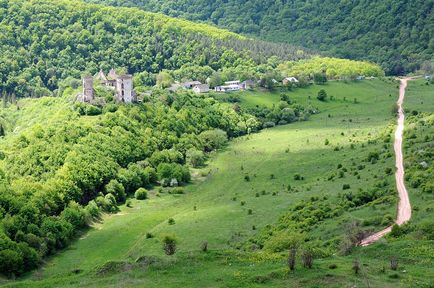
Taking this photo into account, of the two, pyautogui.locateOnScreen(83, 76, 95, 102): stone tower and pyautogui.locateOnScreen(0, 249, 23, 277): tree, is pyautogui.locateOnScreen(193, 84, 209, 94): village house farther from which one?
pyautogui.locateOnScreen(0, 249, 23, 277): tree

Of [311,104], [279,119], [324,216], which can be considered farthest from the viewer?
[311,104]

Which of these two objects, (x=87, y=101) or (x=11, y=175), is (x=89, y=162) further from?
(x=87, y=101)

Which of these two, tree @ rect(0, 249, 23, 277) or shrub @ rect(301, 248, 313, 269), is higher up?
shrub @ rect(301, 248, 313, 269)

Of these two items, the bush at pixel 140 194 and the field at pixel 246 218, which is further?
the bush at pixel 140 194

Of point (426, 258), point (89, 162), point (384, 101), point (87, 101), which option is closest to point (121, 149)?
point (89, 162)

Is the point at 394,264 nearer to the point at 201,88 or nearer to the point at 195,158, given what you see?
the point at 195,158

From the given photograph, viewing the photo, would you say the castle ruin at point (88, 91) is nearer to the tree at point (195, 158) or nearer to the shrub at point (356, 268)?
the tree at point (195, 158)

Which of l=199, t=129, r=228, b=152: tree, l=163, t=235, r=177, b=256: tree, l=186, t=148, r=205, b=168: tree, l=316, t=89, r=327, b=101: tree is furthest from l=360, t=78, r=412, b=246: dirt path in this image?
l=316, t=89, r=327, b=101: tree

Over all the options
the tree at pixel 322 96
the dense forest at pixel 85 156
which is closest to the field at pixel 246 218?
the dense forest at pixel 85 156
